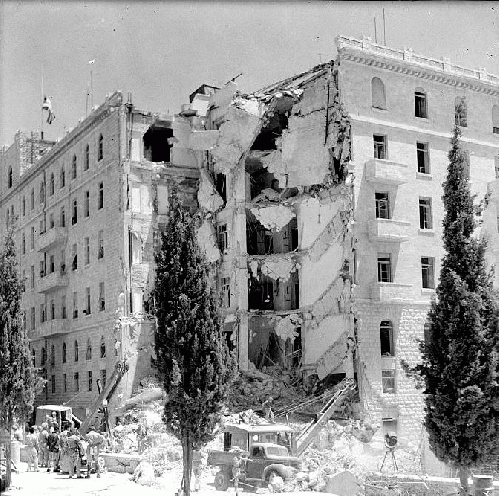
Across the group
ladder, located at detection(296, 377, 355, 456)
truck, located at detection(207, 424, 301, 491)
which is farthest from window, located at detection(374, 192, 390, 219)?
truck, located at detection(207, 424, 301, 491)

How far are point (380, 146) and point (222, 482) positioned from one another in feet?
66.5

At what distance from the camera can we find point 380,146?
41.1m

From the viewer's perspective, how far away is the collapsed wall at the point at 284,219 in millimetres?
40500

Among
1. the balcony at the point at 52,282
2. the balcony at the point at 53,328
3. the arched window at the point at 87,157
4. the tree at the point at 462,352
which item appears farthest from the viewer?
the balcony at the point at 52,282

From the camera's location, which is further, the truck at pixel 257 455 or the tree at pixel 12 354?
the truck at pixel 257 455

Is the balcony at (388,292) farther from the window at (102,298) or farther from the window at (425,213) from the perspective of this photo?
the window at (102,298)

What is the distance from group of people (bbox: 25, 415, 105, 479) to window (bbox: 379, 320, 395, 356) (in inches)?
538

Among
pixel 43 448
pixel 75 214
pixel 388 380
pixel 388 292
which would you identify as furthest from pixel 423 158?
pixel 43 448

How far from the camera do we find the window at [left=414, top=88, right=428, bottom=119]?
4266 centimetres

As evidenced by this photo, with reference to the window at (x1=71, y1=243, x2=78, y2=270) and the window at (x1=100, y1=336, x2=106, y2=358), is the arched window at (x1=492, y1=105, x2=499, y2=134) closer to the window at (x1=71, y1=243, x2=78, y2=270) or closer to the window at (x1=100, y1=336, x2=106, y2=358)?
the window at (x1=100, y1=336, x2=106, y2=358)

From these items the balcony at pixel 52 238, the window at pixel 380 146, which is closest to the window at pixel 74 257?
the balcony at pixel 52 238

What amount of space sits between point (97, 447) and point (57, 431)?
4.02m

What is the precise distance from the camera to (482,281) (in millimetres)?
21797

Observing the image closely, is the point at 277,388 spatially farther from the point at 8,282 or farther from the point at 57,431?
the point at 8,282
